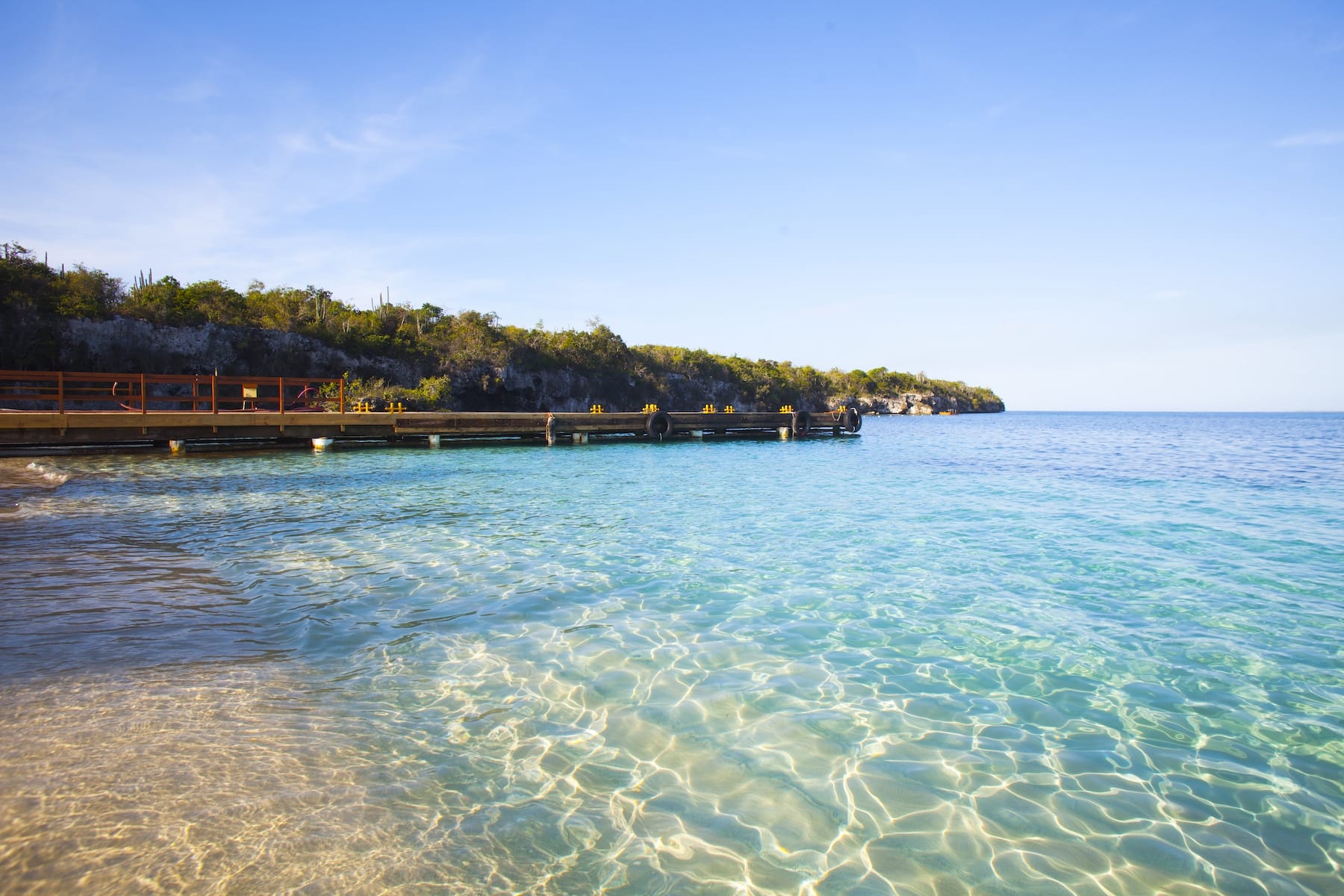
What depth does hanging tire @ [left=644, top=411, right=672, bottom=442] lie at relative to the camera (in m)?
32.8

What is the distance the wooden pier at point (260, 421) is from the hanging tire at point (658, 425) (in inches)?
1.5

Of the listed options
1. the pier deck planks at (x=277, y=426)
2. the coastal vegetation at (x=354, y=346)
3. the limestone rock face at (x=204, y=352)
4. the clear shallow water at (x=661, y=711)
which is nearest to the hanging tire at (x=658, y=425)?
the pier deck planks at (x=277, y=426)

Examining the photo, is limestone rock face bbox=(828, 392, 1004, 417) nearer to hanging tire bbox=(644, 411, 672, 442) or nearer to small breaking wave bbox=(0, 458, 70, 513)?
hanging tire bbox=(644, 411, 672, 442)

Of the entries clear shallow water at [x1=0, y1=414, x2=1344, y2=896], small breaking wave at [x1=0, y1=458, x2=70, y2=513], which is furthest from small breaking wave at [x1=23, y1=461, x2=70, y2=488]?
clear shallow water at [x1=0, y1=414, x2=1344, y2=896]

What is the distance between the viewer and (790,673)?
4.84 m

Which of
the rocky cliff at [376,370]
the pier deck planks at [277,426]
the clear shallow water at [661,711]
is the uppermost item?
the rocky cliff at [376,370]

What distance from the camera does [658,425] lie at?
108 ft

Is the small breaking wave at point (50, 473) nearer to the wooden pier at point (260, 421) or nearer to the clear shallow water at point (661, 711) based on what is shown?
the wooden pier at point (260, 421)

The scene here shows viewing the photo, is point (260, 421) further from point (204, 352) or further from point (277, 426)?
point (204, 352)

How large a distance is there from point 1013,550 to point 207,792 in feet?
30.5

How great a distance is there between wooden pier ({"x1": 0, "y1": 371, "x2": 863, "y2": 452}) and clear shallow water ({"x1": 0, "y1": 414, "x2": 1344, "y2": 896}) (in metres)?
13.1

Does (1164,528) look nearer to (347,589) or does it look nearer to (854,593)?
(854,593)

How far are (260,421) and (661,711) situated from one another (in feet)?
73.4

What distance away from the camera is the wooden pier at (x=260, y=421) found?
1914 cm
